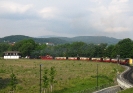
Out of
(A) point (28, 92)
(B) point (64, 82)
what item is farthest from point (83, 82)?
(A) point (28, 92)

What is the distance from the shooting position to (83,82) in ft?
227

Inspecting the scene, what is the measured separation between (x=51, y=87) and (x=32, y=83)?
757cm

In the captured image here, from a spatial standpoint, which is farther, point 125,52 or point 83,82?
point 125,52

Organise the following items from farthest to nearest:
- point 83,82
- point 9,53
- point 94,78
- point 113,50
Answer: point 9,53, point 113,50, point 94,78, point 83,82

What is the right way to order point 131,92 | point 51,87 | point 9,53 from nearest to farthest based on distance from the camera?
point 131,92, point 51,87, point 9,53

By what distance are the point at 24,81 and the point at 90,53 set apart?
133 meters

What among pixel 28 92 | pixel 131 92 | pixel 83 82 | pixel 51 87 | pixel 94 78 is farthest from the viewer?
pixel 94 78

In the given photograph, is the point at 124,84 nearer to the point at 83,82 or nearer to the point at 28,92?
the point at 83,82

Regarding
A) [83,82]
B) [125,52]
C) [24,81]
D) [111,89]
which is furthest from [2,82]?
[125,52]

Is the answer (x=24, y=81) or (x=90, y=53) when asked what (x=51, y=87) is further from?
(x=90, y=53)

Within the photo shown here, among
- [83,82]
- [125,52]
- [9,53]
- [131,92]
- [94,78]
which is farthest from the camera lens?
[9,53]

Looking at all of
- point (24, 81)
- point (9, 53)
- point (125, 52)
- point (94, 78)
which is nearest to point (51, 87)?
point (24, 81)

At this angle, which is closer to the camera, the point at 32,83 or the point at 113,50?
the point at 32,83

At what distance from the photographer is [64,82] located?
6725cm
